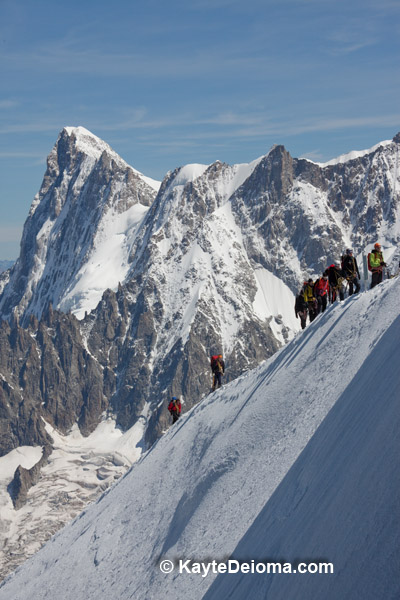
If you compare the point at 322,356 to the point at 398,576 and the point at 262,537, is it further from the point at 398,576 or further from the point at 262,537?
the point at 398,576

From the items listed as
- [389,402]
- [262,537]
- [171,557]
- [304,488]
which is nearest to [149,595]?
[171,557]

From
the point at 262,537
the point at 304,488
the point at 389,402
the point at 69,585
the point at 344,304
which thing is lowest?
the point at 69,585

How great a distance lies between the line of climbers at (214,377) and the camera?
38.4m

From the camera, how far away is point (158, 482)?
32.4 m

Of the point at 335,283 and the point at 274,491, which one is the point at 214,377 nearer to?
the point at 335,283

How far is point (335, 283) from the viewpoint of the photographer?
29.7 metres

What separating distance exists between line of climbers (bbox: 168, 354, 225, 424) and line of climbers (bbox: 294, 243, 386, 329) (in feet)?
22.7

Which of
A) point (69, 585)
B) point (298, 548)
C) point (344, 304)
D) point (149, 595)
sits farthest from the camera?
point (69, 585)

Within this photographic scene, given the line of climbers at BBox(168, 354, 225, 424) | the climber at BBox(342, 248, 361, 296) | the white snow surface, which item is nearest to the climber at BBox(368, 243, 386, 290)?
the climber at BBox(342, 248, 361, 296)

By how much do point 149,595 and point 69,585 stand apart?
28.4 ft

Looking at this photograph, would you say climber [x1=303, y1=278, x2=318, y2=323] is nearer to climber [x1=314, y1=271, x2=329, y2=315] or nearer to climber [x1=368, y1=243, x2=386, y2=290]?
climber [x1=314, y1=271, x2=329, y2=315]

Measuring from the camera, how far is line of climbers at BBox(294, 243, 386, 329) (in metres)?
27.4

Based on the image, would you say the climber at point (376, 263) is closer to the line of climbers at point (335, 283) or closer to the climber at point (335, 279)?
the line of climbers at point (335, 283)

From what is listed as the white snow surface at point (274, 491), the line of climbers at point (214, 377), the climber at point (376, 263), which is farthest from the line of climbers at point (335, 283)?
the line of climbers at point (214, 377)
